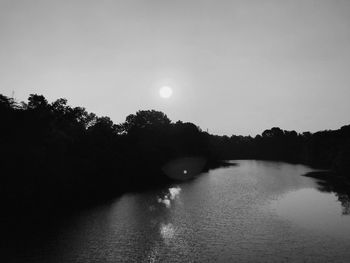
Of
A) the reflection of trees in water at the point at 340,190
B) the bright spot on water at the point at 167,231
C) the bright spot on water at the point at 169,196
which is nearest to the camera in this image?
the bright spot on water at the point at 167,231

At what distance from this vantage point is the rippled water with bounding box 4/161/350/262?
1395 inches

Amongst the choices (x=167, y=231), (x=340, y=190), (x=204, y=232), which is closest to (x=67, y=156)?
(x=167, y=231)

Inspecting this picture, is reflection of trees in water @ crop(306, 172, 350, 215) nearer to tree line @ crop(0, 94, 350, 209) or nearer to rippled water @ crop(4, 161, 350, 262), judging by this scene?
rippled water @ crop(4, 161, 350, 262)

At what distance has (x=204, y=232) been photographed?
4512 cm

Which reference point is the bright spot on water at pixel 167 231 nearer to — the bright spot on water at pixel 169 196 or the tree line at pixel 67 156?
the bright spot on water at pixel 169 196

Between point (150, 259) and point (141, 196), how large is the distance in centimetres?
4261

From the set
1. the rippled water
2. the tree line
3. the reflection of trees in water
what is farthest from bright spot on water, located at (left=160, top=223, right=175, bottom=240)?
the reflection of trees in water

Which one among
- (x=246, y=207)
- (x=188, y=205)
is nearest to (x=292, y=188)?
(x=246, y=207)

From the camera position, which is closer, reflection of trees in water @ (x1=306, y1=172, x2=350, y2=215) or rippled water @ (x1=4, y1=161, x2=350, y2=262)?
rippled water @ (x1=4, y1=161, x2=350, y2=262)

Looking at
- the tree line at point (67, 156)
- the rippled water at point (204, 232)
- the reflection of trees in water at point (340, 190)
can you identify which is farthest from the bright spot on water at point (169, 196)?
the reflection of trees in water at point (340, 190)

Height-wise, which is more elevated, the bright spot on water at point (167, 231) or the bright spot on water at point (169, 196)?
the bright spot on water at point (169, 196)

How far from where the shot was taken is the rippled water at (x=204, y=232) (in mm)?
35438

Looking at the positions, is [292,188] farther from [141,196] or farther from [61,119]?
[61,119]

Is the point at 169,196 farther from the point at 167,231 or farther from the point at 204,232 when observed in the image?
the point at 204,232
